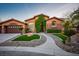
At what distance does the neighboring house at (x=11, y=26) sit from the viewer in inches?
140

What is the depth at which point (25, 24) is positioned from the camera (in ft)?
11.6

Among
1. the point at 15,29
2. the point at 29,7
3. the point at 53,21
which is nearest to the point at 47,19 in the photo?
the point at 53,21

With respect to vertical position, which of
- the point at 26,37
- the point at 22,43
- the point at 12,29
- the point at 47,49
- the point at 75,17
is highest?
the point at 75,17

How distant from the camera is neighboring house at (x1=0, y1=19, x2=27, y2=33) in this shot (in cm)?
355

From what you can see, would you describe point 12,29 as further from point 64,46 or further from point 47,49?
point 64,46

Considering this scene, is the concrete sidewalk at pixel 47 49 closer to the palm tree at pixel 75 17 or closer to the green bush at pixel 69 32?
the green bush at pixel 69 32

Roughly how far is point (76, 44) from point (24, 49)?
98cm

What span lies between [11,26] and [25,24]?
0.28 metres

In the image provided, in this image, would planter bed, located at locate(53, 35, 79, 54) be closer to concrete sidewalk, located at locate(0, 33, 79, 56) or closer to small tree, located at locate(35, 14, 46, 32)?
concrete sidewalk, located at locate(0, 33, 79, 56)

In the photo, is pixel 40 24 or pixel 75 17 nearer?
pixel 75 17

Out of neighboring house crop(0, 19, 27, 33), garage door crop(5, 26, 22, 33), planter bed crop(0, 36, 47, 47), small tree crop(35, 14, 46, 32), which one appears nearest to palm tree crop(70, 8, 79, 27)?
small tree crop(35, 14, 46, 32)

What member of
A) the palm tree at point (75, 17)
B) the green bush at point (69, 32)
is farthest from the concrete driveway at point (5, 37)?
the palm tree at point (75, 17)

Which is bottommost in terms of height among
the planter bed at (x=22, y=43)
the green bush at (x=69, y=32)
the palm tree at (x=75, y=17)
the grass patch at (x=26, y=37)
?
the planter bed at (x=22, y=43)

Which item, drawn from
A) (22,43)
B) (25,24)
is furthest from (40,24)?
(22,43)
